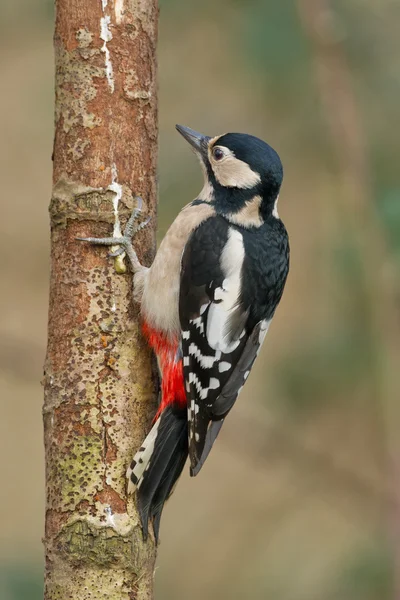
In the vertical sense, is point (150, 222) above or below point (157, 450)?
above

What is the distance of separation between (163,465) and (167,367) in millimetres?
358

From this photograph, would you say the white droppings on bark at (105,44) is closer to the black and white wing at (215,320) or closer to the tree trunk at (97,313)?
the tree trunk at (97,313)

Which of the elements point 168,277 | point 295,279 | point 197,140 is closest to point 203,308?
point 168,277

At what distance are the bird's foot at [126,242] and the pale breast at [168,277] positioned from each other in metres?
0.07

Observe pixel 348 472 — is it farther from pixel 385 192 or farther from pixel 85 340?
pixel 85 340

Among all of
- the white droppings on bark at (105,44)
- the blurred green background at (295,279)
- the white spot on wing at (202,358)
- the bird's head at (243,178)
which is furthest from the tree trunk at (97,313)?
the blurred green background at (295,279)

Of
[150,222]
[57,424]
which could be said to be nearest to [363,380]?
[150,222]

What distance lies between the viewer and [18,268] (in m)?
5.08

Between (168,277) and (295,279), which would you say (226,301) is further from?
(295,279)

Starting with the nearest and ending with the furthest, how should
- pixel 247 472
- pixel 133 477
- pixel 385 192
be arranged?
pixel 133 477 → pixel 385 192 → pixel 247 472

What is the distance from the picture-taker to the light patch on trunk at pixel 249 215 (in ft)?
10.4

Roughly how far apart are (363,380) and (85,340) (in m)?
1.82

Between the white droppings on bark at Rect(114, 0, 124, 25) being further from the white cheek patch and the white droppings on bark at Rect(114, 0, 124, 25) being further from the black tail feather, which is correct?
the black tail feather

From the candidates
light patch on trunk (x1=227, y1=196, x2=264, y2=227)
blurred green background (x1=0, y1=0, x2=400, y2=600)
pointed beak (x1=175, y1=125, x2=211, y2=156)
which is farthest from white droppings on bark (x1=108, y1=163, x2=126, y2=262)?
blurred green background (x1=0, y1=0, x2=400, y2=600)
